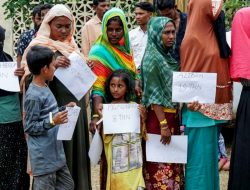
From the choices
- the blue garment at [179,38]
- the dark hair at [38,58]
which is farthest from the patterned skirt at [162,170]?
the dark hair at [38,58]

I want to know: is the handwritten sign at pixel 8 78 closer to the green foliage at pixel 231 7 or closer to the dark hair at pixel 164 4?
the dark hair at pixel 164 4

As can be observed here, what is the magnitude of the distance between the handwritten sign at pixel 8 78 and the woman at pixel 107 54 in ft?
2.19

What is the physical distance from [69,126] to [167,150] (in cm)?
87

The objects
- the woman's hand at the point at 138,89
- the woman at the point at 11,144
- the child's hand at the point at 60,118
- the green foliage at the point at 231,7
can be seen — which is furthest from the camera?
the green foliage at the point at 231,7

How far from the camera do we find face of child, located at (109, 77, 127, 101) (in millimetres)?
5195

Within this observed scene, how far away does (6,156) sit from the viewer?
18.5 ft

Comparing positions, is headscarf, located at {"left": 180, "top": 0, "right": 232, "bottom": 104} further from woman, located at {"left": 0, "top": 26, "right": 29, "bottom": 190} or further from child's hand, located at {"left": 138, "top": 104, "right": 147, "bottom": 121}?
woman, located at {"left": 0, "top": 26, "right": 29, "bottom": 190}

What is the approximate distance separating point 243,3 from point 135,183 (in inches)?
169

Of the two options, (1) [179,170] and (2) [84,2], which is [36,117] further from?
(2) [84,2]

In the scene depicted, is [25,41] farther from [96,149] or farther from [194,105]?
[194,105]

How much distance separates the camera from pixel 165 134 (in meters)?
5.15

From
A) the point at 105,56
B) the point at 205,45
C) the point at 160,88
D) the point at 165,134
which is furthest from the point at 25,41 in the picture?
the point at 205,45

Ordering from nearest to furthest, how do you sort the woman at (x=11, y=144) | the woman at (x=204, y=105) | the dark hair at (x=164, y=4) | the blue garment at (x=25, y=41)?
the woman at (x=204, y=105)
the woman at (x=11, y=144)
the dark hair at (x=164, y=4)
the blue garment at (x=25, y=41)

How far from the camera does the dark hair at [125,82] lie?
5.21m
